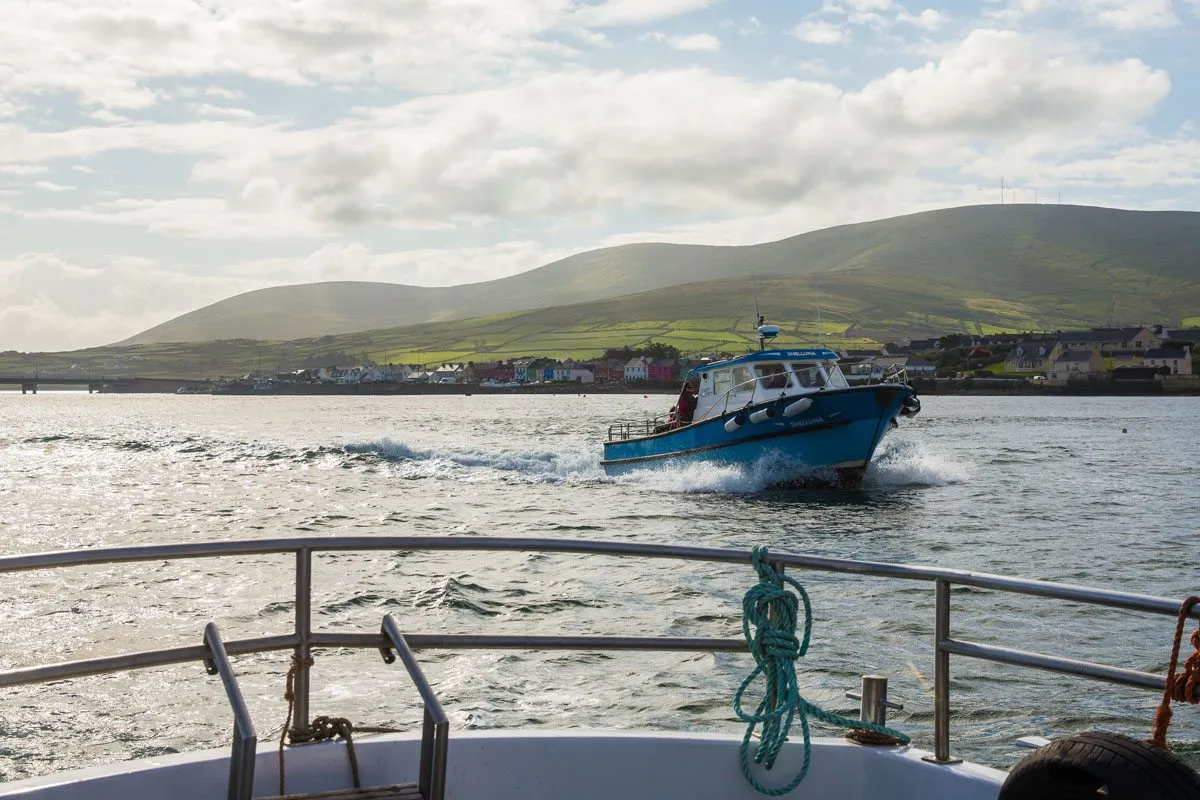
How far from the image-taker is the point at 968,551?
894 inches

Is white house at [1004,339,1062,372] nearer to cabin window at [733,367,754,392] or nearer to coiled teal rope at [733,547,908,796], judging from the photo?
cabin window at [733,367,754,392]

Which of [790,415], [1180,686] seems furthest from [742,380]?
[1180,686]

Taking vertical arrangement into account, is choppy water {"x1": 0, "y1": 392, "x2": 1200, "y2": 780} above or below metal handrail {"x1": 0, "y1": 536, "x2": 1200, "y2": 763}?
below

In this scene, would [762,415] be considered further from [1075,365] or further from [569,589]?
[1075,365]

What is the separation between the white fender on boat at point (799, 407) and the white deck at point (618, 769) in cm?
2618

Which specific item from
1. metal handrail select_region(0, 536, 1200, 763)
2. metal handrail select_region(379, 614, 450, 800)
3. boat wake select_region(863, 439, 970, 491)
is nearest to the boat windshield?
boat wake select_region(863, 439, 970, 491)

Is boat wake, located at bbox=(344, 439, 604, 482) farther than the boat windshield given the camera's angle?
Yes

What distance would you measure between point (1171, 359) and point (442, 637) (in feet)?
540

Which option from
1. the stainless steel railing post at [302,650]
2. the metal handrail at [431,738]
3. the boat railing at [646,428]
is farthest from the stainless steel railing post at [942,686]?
the boat railing at [646,428]

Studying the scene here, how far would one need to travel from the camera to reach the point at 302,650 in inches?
132

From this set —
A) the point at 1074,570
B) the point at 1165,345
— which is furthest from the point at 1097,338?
the point at 1074,570

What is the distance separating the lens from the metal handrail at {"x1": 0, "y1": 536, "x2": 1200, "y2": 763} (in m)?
3.03

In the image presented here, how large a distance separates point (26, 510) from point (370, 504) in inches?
372

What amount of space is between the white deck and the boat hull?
85.4 ft
